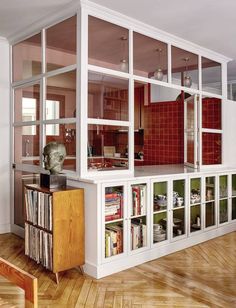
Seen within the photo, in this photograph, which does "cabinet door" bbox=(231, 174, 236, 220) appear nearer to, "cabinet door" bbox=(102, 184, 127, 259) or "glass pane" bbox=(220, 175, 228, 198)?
"glass pane" bbox=(220, 175, 228, 198)

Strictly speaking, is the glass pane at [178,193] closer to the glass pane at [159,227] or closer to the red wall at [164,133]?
the glass pane at [159,227]

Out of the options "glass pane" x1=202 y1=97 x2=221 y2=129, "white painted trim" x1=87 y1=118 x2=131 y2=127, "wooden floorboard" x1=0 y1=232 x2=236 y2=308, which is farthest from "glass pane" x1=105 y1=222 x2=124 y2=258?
"glass pane" x1=202 y1=97 x2=221 y2=129

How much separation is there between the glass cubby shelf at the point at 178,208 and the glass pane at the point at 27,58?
6.84 ft

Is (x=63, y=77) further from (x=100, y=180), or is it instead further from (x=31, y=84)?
(x=100, y=180)

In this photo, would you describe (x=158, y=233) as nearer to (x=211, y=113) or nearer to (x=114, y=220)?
(x=114, y=220)

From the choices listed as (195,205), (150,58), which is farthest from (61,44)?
(195,205)

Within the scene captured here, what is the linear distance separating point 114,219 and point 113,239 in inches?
7.4

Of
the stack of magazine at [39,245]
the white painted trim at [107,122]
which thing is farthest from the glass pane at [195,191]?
the stack of magazine at [39,245]

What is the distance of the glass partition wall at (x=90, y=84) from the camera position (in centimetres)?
320

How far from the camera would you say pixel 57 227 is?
284 centimetres

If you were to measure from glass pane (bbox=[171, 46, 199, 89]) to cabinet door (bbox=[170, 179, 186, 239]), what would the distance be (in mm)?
1376

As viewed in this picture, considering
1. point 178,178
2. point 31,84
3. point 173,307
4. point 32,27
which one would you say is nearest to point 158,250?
point 178,178

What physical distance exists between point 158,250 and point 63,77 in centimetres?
211

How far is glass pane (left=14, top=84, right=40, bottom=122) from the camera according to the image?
390 cm
